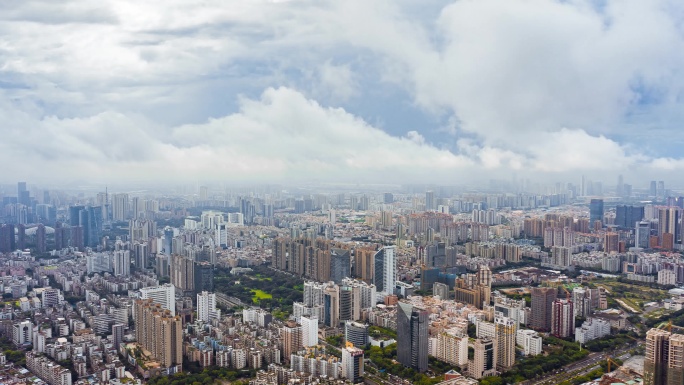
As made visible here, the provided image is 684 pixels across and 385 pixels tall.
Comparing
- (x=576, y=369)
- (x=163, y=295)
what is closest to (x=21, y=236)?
(x=163, y=295)

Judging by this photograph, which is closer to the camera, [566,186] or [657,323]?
[657,323]

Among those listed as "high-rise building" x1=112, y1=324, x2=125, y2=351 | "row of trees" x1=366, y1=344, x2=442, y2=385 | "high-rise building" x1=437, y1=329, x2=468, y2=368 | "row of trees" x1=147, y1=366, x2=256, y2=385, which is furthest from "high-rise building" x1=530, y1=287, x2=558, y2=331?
"high-rise building" x1=112, y1=324, x2=125, y2=351

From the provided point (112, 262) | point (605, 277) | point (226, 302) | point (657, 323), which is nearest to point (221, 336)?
point (226, 302)

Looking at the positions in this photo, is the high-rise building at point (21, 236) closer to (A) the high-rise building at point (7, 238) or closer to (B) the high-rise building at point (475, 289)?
(A) the high-rise building at point (7, 238)

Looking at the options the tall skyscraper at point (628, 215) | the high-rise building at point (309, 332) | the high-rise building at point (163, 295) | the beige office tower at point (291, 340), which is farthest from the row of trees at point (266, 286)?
the tall skyscraper at point (628, 215)

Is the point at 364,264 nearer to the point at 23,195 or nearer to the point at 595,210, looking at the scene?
the point at 23,195

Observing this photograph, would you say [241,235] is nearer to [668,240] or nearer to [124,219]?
[124,219]
